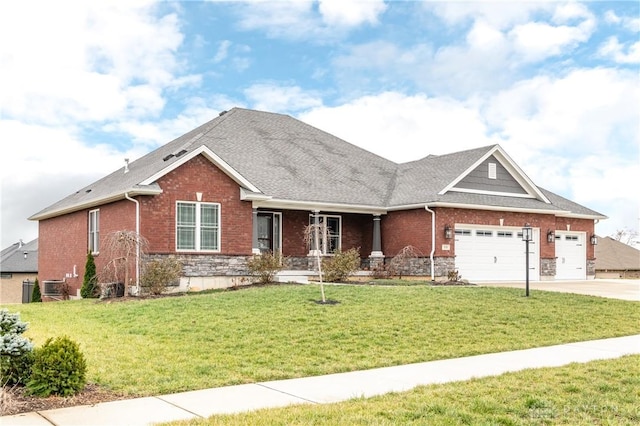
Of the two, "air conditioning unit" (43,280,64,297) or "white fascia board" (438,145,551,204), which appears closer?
"white fascia board" (438,145,551,204)

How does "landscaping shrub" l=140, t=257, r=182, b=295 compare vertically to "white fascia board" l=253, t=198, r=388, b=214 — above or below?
below

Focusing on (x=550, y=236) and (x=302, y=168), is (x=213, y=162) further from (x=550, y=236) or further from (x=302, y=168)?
(x=550, y=236)

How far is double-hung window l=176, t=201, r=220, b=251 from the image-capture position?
22094 mm

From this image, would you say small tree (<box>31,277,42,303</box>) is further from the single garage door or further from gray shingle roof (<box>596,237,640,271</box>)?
gray shingle roof (<box>596,237,640,271</box>)

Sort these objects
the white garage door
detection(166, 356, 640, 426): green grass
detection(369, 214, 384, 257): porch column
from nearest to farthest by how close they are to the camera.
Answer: detection(166, 356, 640, 426): green grass → detection(369, 214, 384, 257): porch column → the white garage door

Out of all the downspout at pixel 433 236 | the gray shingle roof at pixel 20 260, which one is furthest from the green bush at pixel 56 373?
the gray shingle roof at pixel 20 260

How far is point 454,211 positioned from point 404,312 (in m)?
12.1

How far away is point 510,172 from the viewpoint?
28547 millimetres

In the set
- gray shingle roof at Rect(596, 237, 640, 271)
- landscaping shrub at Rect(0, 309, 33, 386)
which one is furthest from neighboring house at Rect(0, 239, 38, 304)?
gray shingle roof at Rect(596, 237, 640, 271)

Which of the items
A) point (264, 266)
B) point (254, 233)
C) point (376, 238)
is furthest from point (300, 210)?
point (264, 266)

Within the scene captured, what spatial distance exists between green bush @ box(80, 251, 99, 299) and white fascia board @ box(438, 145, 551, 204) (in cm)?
1344

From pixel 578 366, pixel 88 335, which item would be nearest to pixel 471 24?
pixel 578 366

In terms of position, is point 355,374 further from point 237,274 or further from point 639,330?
point 237,274

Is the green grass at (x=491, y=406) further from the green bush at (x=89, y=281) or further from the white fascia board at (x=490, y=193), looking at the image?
the white fascia board at (x=490, y=193)
